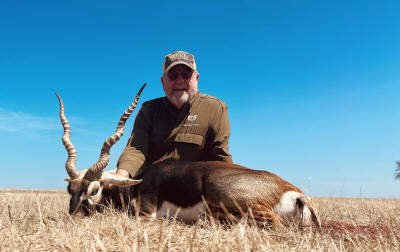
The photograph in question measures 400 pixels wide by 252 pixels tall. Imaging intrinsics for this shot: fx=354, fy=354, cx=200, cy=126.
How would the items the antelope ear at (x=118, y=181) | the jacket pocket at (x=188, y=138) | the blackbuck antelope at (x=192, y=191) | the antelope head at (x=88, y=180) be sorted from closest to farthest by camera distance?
the blackbuck antelope at (x=192, y=191) < the antelope head at (x=88, y=180) < the antelope ear at (x=118, y=181) < the jacket pocket at (x=188, y=138)

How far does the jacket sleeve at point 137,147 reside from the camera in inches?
233

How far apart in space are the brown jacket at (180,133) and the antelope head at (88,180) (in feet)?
1.90

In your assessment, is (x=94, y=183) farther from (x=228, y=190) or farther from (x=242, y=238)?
(x=242, y=238)

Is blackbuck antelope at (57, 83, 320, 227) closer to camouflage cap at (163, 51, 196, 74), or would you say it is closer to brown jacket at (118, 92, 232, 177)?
brown jacket at (118, 92, 232, 177)

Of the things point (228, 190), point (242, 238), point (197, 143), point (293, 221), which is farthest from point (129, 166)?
point (242, 238)

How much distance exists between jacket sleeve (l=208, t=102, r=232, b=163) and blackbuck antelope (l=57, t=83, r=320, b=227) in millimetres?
1153

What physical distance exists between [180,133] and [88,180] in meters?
1.83

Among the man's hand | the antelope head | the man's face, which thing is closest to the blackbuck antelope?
the antelope head

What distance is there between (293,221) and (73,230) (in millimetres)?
2473

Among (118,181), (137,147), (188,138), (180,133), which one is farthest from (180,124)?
(118,181)

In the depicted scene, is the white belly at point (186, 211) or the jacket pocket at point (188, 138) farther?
the jacket pocket at point (188, 138)

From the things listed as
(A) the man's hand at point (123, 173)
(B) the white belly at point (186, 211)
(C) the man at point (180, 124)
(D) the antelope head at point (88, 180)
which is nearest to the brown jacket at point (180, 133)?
(C) the man at point (180, 124)

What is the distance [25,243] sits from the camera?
3.04m

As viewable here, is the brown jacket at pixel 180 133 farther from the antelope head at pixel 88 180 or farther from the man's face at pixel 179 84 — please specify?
the antelope head at pixel 88 180
